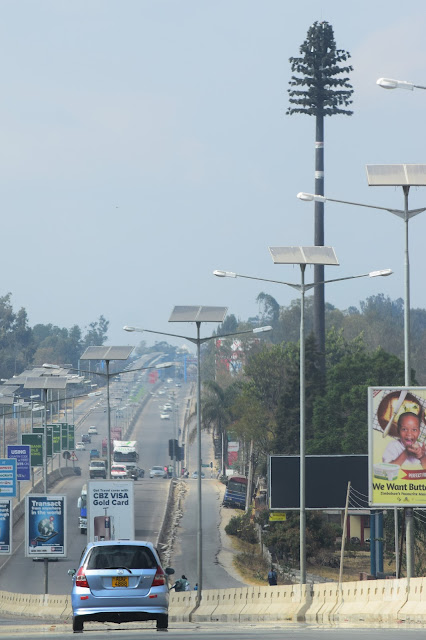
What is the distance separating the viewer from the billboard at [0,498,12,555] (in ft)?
213

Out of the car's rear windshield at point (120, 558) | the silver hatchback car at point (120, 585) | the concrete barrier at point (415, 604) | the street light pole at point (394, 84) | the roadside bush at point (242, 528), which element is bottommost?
the roadside bush at point (242, 528)

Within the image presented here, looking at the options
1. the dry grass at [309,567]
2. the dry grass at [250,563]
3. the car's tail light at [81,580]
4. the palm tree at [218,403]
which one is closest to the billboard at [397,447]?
the car's tail light at [81,580]

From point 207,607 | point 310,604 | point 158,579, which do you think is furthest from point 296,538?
point 158,579

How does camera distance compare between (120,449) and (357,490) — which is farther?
(120,449)

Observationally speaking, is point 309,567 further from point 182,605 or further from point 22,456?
point 182,605

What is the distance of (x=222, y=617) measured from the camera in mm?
40625

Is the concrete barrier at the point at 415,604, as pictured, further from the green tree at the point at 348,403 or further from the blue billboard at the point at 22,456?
the green tree at the point at 348,403

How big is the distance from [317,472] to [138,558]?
57.7 metres

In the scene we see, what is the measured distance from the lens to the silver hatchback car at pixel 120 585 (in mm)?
24953

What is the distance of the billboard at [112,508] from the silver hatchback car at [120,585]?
28.3 meters

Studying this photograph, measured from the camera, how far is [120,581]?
2497cm

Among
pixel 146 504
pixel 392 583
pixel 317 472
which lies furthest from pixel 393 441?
pixel 146 504

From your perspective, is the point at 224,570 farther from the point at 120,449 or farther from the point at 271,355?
the point at 120,449

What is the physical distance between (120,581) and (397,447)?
37.4 ft
